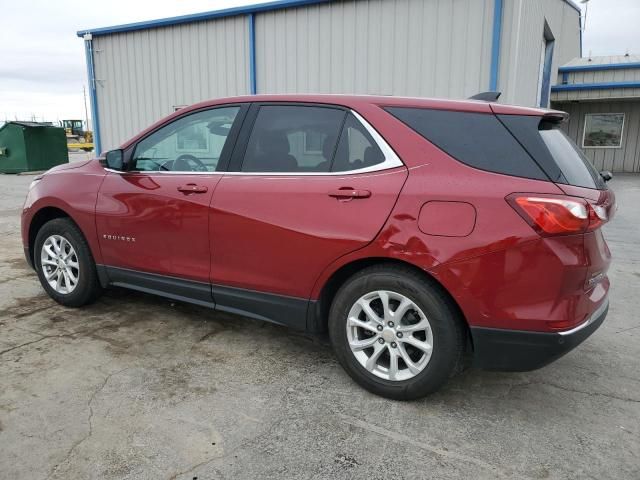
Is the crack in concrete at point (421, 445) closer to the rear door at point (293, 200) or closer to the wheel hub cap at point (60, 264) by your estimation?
the rear door at point (293, 200)

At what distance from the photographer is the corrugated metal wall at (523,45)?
8.02 m

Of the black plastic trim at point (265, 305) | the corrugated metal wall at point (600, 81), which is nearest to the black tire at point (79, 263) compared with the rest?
the black plastic trim at point (265, 305)

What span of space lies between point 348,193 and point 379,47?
7.12 meters

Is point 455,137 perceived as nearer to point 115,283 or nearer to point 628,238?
point 115,283

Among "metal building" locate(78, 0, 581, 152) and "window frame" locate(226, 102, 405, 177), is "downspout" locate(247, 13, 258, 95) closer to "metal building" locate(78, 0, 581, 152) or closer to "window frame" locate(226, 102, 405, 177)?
"metal building" locate(78, 0, 581, 152)

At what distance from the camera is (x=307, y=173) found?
297cm

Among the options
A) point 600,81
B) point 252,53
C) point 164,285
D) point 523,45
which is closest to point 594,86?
point 600,81

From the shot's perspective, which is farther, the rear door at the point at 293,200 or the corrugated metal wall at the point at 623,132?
the corrugated metal wall at the point at 623,132

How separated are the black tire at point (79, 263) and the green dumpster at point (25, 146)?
15.3m

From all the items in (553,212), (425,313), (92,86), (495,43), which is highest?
(495,43)

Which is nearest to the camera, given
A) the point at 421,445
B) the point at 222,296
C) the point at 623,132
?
the point at 421,445

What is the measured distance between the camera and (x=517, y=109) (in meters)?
→ 2.64

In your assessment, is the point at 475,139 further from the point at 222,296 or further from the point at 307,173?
the point at 222,296

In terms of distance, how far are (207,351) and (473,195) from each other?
2.05m
